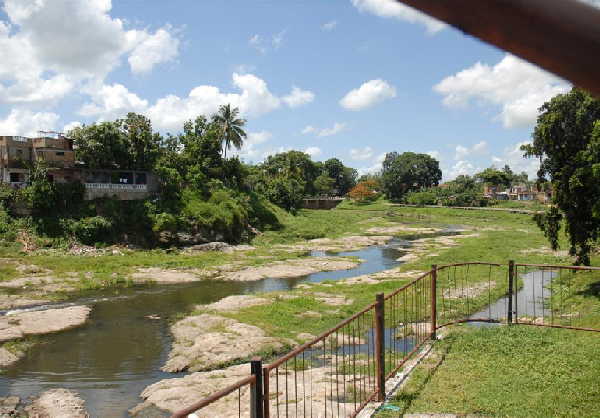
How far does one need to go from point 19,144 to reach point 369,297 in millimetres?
31417

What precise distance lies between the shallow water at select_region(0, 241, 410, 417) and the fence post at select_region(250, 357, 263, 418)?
6.40m

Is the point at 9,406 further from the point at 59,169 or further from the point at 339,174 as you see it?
the point at 339,174

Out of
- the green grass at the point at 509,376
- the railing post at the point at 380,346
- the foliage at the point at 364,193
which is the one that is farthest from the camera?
the foliage at the point at 364,193

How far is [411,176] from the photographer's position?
103 metres

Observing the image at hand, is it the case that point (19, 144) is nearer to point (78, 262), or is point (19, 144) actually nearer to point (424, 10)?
point (78, 262)

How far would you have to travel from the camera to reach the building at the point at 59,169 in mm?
34250

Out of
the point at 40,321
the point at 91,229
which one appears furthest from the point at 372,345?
the point at 91,229

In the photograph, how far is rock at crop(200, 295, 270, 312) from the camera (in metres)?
17.6

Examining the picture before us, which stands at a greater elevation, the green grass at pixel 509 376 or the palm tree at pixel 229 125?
the palm tree at pixel 229 125

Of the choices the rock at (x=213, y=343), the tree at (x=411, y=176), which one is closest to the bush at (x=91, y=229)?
the rock at (x=213, y=343)

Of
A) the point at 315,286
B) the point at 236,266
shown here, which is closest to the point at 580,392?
the point at 315,286

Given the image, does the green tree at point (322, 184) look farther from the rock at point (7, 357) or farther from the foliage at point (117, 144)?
the rock at point (7, 357)

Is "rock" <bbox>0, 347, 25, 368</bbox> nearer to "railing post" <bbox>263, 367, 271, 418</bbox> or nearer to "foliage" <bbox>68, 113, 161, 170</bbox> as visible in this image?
"railing post" <bbox>263, 367, 271, 418</bbox>

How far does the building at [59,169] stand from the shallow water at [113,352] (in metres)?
16.8
